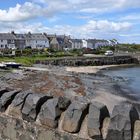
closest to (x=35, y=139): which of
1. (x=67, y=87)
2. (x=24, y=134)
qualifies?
(x=24, y=134)

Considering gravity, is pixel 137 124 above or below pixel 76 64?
above

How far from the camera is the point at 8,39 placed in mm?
126875

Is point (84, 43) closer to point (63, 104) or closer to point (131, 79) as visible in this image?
point (131, 79)

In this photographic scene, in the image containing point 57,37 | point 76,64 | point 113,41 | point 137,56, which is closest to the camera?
point 76,64

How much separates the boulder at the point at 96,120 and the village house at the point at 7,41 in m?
124

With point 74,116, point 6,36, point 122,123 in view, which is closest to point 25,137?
point 74,116

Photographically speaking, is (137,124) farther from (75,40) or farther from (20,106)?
(75,40)

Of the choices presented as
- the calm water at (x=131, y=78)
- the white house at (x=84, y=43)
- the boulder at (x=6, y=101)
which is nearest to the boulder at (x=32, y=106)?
the boulder at (x=6, y=101)

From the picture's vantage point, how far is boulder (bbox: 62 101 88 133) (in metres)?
3.49

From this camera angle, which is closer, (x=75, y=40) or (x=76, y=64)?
(x=76, y=64)

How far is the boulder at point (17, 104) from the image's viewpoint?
13.6 ft

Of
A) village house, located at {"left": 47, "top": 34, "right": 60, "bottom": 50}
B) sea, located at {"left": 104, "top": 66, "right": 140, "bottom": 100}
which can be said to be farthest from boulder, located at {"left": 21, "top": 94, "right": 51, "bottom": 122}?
village house, located at {"left": 47, "top": 34, "right": 60, "bottom": 50}

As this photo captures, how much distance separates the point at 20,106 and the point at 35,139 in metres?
0.45

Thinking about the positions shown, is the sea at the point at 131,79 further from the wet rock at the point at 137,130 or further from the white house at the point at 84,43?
the white house at the point at 84,43
